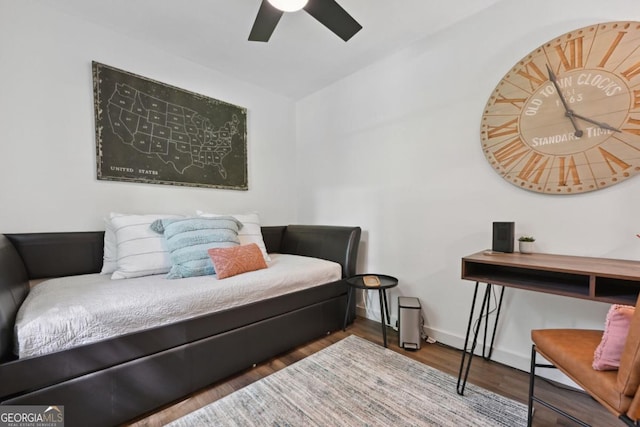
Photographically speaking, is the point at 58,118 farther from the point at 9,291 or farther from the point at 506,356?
the point at 506,356

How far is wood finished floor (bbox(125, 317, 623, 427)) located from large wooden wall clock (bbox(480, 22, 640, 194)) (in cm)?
117

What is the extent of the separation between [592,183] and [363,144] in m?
1.67

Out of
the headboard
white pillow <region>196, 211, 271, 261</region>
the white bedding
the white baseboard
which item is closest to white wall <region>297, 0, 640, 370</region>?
the white baseboard

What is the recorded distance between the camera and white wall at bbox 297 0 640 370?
4.77 ft

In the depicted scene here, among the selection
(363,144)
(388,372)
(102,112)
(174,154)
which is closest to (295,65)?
(363,144)

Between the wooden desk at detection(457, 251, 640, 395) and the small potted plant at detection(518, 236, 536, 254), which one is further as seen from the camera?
the small potted plant at detection(518, 236, 536, 254)

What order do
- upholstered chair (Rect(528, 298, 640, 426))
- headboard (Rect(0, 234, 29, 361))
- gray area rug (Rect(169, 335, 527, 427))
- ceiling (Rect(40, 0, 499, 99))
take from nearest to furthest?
1. upholstered chair (Rect(528, 298, 640, 426))
2. headboard (Rect(0, 234, 29, 361))
3. gray area rug (Rect(169, 335, 527, 427))
4. ceiling (Rect(40, 0, 499, 99))

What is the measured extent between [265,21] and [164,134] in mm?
1335

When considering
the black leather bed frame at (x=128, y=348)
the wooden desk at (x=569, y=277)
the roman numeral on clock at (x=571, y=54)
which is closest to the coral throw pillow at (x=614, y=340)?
the wooden desk at (x=569, y=277)

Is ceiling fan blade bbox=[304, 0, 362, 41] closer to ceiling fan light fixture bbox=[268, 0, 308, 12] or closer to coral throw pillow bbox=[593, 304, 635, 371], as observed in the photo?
ceiling fan light fixture bbox=[268, 0, 308, 12]

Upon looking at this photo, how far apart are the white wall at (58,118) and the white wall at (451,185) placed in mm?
1761

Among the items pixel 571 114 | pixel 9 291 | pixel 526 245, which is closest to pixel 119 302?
pixel 9 291

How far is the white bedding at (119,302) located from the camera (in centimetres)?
106

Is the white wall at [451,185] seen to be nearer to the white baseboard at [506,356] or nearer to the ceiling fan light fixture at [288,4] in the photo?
the white baseboard at [506,356]
